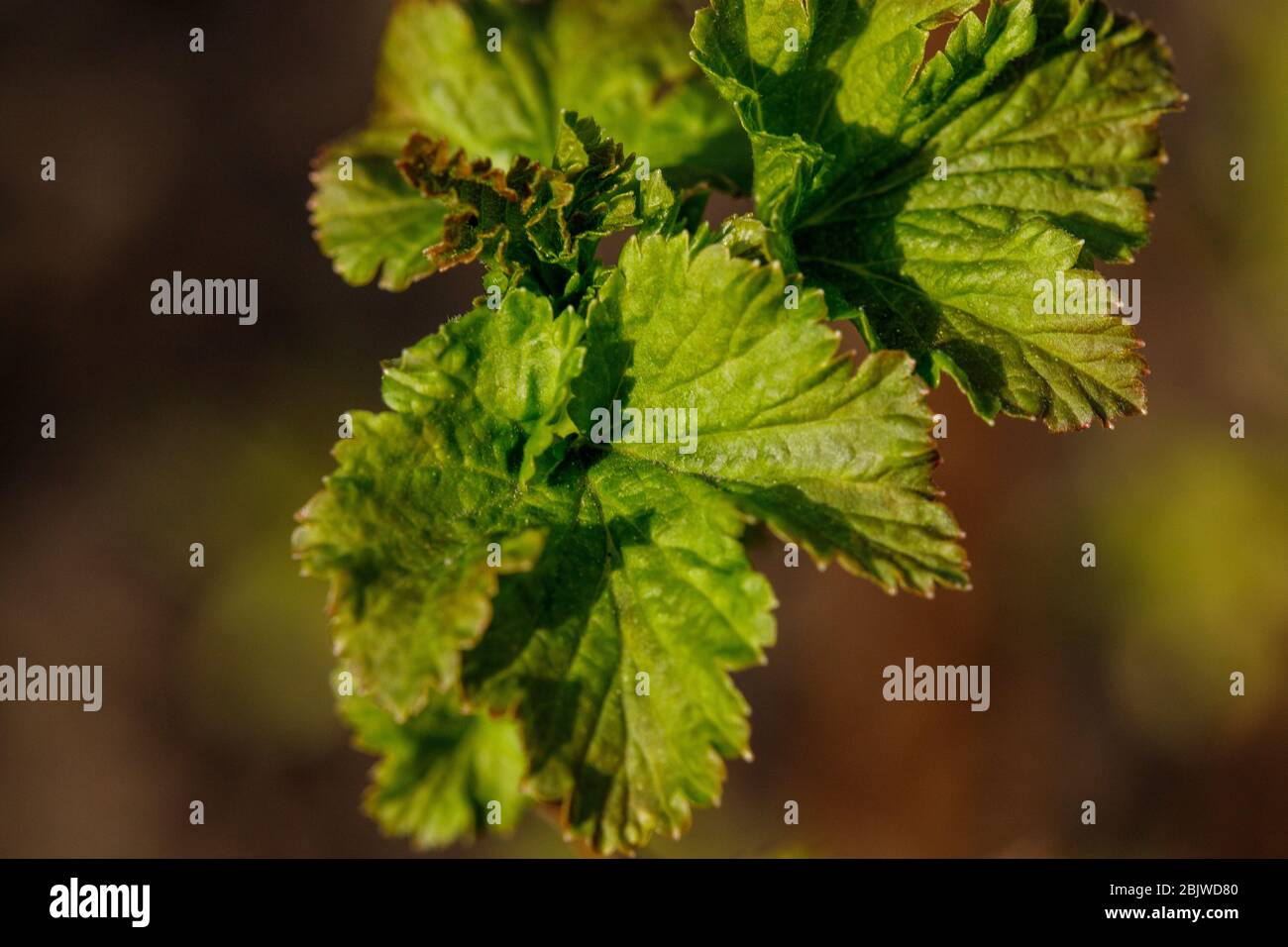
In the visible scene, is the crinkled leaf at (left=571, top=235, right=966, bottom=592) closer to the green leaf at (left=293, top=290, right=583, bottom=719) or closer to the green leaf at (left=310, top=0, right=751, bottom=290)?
the green leaf at (left=293, top=290, right=583, bottom=719)

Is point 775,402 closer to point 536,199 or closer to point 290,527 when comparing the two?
point 536,199

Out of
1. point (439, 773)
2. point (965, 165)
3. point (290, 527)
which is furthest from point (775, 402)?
point (290, 527)

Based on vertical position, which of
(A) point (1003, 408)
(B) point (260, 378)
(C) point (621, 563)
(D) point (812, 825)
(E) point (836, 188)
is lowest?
(D) point (812, 825)

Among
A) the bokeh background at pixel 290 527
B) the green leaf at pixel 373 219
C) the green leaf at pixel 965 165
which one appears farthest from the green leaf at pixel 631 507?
the bokeh background at pixel 290 527

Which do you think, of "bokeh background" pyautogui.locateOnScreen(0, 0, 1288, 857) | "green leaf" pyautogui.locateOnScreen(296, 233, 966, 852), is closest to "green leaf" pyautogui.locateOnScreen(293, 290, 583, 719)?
"green leaf" pyautogui.locateOnScreen(296, 233, 966, 852)

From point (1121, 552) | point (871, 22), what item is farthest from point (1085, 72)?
point (1121, 552)

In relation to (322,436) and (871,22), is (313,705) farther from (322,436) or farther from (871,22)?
(871,22)

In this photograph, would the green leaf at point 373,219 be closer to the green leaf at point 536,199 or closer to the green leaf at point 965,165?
the green leaf at point 536,199
